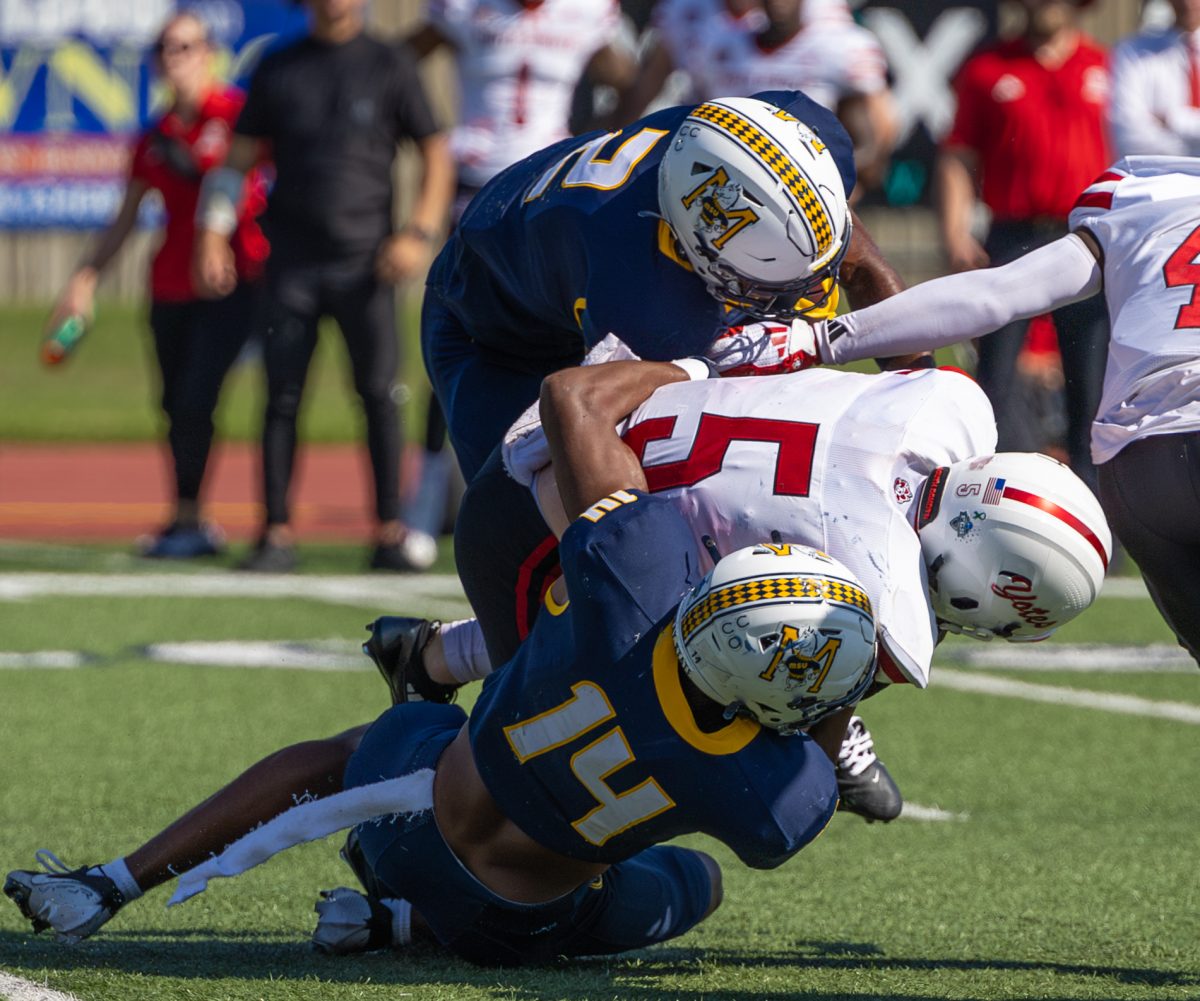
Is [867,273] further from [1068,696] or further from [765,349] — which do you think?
[1068,696]

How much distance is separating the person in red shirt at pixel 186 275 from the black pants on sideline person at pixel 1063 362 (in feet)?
9.76

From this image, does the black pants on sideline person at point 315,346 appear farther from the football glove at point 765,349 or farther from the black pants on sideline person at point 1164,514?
the black pants on sideline person at point 1164,514

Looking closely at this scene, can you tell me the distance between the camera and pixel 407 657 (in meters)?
4.40

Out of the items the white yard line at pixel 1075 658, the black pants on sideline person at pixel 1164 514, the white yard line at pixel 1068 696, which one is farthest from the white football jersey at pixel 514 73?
the black pants on sideline person at pixel 1164 514

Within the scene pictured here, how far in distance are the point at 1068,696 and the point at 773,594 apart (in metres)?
3.45

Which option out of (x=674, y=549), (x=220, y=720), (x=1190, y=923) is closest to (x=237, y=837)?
(x=674, y=549)

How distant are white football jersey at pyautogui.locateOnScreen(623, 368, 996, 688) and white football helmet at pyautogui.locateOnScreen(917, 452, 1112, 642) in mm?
45

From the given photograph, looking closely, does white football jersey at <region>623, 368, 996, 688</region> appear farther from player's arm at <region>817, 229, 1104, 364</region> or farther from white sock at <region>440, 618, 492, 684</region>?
white sock at <region>440, 618, 492, 684</region>

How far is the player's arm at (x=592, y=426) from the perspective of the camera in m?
3.37

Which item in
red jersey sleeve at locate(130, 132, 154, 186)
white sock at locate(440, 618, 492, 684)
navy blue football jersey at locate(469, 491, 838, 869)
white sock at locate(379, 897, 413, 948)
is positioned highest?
navy blue football jersey at locate(469, 491, 838, 869)

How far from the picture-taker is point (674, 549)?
3254 mm

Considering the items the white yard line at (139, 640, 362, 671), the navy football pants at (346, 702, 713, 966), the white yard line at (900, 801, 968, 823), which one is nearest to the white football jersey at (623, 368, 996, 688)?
the navy football pants at (346, 702, 713, 966)

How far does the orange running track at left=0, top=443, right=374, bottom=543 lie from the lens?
32.4 feet

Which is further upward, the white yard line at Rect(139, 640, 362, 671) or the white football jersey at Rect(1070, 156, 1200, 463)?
the white football jersey at Rect(1070, 156, 1200, 463)
